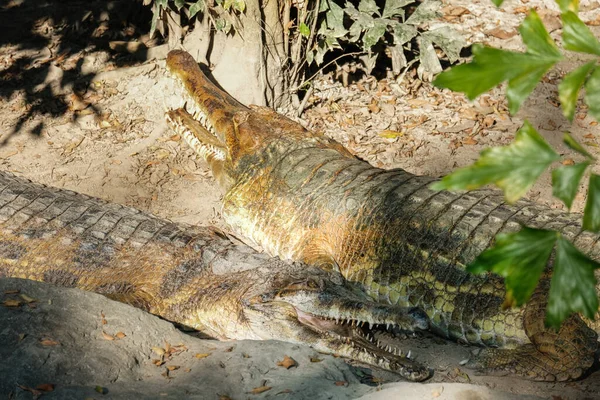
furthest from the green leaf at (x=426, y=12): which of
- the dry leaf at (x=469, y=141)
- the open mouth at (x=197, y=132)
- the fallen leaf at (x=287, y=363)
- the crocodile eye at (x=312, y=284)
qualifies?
the fallen leaf at (x=287, y=363)

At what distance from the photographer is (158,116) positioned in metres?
7.14

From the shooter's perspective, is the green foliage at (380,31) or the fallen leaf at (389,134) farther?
the fallen leaf at (389,134)

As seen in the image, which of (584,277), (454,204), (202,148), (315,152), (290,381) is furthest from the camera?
(202,148)

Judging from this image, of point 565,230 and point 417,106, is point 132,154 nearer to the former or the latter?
point 417,106

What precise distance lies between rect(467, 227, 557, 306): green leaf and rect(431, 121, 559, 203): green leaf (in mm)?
97

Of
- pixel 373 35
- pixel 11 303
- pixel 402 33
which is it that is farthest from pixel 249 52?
pixel 11 303

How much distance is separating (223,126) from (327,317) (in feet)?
8.64

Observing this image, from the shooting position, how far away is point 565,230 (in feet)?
14.3

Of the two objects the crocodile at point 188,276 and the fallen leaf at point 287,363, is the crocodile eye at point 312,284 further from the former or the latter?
the fallen leaf at point 287,363

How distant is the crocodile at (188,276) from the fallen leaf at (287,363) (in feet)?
0.99

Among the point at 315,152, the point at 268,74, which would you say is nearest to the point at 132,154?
the point at 268,74

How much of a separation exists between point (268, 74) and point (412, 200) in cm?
251

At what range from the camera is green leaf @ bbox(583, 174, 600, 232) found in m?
1.35

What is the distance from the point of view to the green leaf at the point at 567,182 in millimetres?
1320
